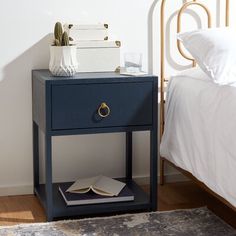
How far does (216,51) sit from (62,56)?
24.8 inches

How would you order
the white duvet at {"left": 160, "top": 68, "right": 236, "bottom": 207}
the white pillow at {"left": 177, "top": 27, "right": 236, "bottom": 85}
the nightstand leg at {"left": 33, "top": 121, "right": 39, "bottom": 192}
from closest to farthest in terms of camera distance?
1. the white duvet at {"left": 160, "top": 68, "right": 236, "bottom": 207}
2. the white pillow at {"left": 177, "top": 27, "right": 236, "bottom": 85}
3. the nightstand leg at {"left": 33, "top": 121, "right": 39, "bottom": 192}

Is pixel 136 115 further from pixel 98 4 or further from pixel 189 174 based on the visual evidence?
pixel 98 4

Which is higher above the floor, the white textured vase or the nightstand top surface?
the white textured vase

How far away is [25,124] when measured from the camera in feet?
9.62

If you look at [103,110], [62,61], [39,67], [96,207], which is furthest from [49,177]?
[39,67]

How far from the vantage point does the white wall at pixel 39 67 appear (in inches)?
112

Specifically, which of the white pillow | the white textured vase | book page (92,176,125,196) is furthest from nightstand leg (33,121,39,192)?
the white pillow

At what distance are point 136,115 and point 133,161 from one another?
1.79 feet

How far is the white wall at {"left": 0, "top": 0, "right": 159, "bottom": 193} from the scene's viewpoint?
2852 mm

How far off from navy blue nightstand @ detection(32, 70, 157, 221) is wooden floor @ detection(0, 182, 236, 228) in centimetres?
9

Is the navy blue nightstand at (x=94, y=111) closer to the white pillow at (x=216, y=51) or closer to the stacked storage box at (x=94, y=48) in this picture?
the stacked storage box at (x=94, y=48)

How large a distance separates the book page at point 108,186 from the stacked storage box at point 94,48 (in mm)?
501

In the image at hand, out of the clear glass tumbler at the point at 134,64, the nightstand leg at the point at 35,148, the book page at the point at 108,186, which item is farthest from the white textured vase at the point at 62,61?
the book page at the point at 108,186

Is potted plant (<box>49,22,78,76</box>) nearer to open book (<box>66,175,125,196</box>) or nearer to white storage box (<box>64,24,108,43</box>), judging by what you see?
white storage box (<box>64,24,108,43</box>)
